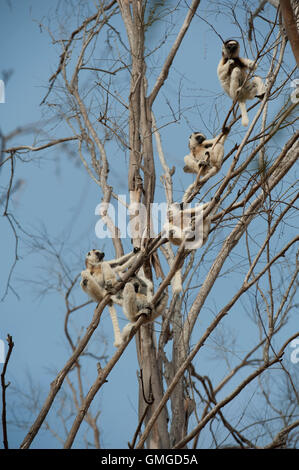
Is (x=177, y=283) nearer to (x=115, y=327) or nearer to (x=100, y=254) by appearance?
(x=115, y=327)

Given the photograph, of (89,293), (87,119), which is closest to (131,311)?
(89,293)

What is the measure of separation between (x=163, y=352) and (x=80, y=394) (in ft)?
6.15

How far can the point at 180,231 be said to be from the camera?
7020 mm

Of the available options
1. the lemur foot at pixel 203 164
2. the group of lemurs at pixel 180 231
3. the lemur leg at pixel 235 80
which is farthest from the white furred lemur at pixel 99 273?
the lemur leg at pixel 235 80

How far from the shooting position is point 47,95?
981 cm

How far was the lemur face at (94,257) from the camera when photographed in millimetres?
8625

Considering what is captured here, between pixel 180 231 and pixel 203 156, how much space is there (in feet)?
6.09

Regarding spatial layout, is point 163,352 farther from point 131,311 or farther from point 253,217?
point 253,217

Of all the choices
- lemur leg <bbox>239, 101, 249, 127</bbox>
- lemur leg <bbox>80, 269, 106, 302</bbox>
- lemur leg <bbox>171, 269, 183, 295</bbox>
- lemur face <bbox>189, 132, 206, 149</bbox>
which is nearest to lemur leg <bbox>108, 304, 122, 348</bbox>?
lemur leg <bbox>80, 269, 106, 302</bbox>

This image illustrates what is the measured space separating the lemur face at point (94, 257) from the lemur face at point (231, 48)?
3269 millimetres

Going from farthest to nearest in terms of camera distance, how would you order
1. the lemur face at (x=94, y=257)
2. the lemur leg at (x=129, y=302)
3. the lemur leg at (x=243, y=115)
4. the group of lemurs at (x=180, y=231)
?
the lemur face at (x=94, y=257) < the lemur leg at (x=243, y=115) < the lemur leg at (x=129, y=302) < the group of lemurs at (x=180, y=231)

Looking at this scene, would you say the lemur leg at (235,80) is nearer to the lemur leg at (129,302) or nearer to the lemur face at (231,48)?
the lemur face at (231,48)

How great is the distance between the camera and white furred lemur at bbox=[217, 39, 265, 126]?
26.3ft

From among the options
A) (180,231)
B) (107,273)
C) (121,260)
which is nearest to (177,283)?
(180,231)
